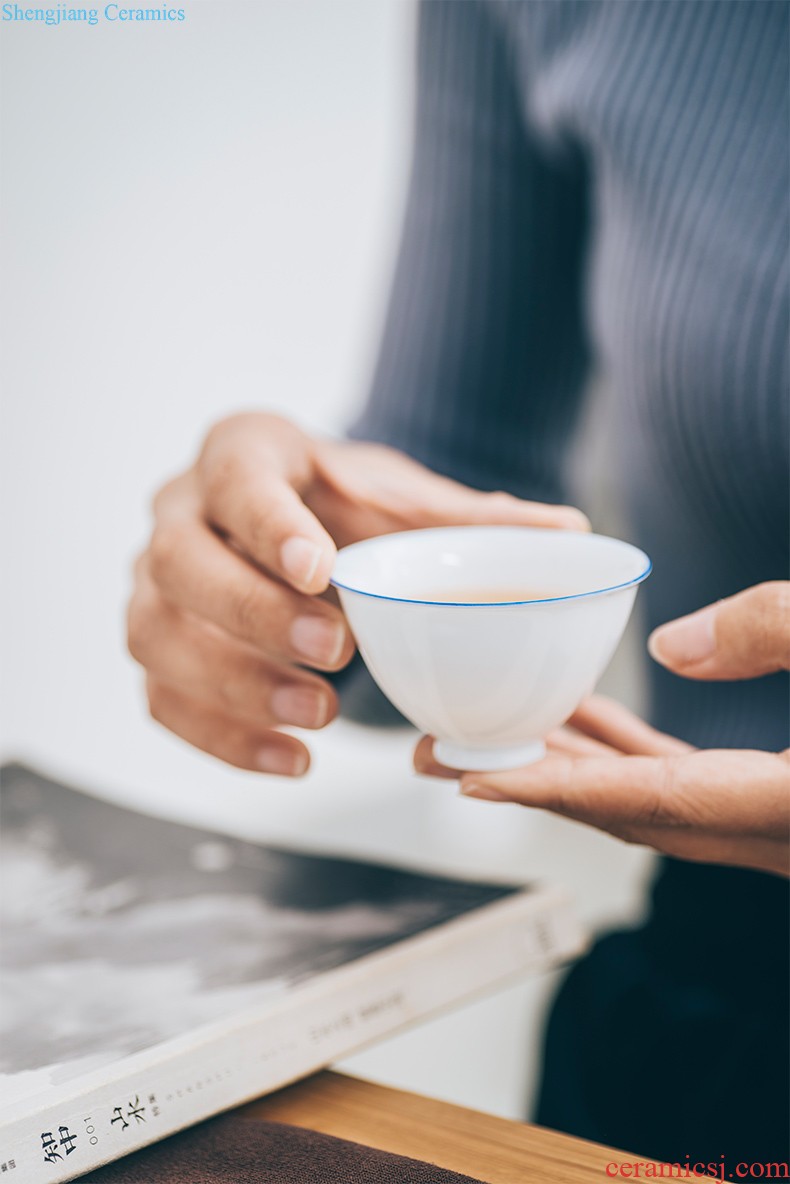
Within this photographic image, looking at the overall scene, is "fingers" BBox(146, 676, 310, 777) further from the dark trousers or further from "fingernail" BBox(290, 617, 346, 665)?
the dark trousers

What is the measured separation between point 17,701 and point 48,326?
28cm

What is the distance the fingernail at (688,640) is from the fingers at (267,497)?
15 cm

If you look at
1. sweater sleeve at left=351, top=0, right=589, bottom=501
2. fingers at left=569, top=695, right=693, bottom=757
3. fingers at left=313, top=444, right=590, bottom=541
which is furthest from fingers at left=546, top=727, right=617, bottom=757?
sweater sleeve at left=351, top=0, right=589, bottom=501

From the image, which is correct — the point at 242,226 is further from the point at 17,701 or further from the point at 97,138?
the point at 17,701

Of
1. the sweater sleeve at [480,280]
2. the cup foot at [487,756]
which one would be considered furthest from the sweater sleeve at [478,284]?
the cup foot at [487,756]

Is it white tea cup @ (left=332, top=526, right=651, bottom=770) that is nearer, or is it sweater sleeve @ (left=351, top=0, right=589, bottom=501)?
white tea cup @ (left=332, top=526, right=651, bottom=770)

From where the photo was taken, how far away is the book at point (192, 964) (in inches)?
14.7

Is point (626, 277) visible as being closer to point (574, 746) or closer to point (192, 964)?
point (574, 746)

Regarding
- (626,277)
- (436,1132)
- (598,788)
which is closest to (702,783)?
(598,788)

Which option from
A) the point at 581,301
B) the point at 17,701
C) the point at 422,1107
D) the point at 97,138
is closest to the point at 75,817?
the point at 17,701

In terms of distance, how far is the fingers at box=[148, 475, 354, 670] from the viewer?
1.65 ft

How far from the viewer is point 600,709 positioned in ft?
1.82

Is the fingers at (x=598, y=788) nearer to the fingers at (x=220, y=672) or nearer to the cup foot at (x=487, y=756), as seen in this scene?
the cup foot at (x=487, y=756)

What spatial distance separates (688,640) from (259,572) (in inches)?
8.2
